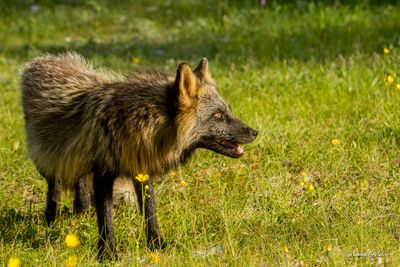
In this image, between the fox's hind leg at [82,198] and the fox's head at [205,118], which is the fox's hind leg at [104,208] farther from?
the fox's hind leg at [82,198]

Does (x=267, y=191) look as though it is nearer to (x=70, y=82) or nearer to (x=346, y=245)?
(x=346, y=245)

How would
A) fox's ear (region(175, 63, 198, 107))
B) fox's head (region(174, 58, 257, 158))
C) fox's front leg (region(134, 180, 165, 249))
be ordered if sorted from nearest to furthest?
fox's ear (region(175, 63, 198, 107))
fox's head (region(174, 58, 257, 158))
fox's front leg (region(134, 180, 165, 249))

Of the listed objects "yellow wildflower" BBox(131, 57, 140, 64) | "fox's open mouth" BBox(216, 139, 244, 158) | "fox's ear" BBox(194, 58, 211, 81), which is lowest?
"yellow wildflower" BBox(131, 57, 140, 64)

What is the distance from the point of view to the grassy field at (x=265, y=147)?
520 centimetres

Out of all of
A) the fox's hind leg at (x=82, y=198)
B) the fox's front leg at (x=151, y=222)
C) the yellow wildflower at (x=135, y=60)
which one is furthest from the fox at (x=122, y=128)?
the yellow wildflower at (x=135, y=60)

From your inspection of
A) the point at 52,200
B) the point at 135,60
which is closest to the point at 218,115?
the point at 52,200

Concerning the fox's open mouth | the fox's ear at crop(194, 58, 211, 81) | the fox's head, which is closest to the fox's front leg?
the fox's head

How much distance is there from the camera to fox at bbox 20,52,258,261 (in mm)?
5383

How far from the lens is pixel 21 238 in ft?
18.6

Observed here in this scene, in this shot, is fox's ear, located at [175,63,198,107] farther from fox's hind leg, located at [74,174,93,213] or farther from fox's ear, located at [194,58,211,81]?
fox's hind leg, located at [74,174,93,213]

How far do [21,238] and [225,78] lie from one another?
400cm

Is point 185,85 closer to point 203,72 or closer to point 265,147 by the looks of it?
point 203,72

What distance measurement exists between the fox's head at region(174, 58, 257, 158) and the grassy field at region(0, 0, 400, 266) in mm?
383

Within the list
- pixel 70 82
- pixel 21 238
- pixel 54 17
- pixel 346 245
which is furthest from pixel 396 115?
pixel 54 17
